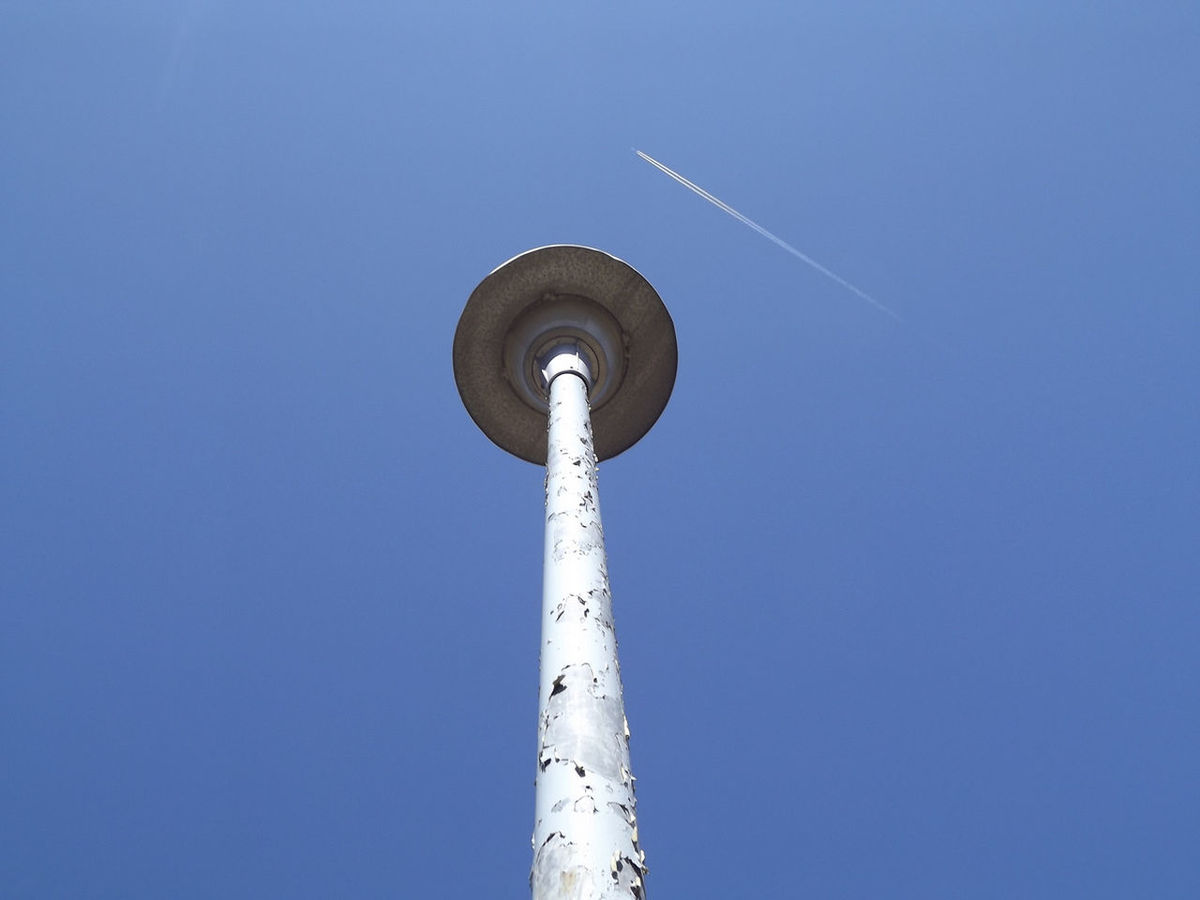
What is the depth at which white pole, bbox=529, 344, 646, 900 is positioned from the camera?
4.74 m

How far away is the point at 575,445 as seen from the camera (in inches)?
368

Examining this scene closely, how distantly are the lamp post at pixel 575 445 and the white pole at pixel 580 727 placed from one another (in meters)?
0.01

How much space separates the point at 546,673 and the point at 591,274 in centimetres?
783

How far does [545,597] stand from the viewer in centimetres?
723

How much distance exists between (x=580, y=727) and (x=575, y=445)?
Result: 13.8ft

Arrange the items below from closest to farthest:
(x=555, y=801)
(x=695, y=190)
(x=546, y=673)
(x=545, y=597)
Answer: (x=555, y=801) < (x=546, y=673) < (x=545, y=597) < (x=695, y=190)

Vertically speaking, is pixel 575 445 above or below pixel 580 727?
above

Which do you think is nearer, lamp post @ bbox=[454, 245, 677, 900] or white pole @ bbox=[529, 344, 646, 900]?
white pole @ bbox=[529, 344, 646, 900]

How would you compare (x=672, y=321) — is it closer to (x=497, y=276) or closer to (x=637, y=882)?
(x=497, y=276)

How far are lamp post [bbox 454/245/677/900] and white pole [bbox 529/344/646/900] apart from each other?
0.01 m

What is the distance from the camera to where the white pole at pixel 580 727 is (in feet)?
15.5

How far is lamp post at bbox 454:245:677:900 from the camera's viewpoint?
498cm

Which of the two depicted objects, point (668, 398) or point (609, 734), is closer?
point (609, 734)

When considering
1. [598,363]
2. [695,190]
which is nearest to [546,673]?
[598,363]
